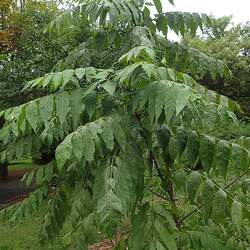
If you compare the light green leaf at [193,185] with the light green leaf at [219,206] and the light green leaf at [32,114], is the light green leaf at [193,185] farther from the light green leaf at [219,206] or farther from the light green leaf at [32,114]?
the light green leaf at [32,114]

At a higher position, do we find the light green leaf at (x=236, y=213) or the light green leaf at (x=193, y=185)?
the light green leaf at (x=193, y=185)

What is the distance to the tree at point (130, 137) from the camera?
193cm

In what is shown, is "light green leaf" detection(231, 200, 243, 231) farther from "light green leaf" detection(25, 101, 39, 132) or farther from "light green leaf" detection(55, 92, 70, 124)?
"light green leaf" detection(25, 101, 39, 132)

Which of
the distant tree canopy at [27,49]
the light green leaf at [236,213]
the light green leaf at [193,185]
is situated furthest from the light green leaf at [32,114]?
the distant tree canopy at [27,49]

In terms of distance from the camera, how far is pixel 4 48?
52.6ft

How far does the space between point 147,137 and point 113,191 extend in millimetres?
533

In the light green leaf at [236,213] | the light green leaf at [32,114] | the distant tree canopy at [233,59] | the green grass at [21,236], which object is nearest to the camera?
the light green leaf at [32,114]

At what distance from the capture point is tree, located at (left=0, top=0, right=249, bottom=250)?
193 cm

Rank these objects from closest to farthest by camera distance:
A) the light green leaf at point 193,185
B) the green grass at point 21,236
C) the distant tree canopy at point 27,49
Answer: the light green leaf at point 193,185, the green grass at point 21,236, the distant tree canopy at point 27,49

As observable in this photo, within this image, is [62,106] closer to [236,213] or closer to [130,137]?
[130,137]

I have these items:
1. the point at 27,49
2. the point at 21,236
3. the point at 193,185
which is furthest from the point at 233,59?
the point at 193,185

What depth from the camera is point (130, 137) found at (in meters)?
2.12

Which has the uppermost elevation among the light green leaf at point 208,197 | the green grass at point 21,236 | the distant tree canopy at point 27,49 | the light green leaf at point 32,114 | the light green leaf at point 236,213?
the distant tree canopy at point 27,49

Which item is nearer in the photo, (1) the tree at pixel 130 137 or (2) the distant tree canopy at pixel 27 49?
(1) the tree at pixel 130 137
